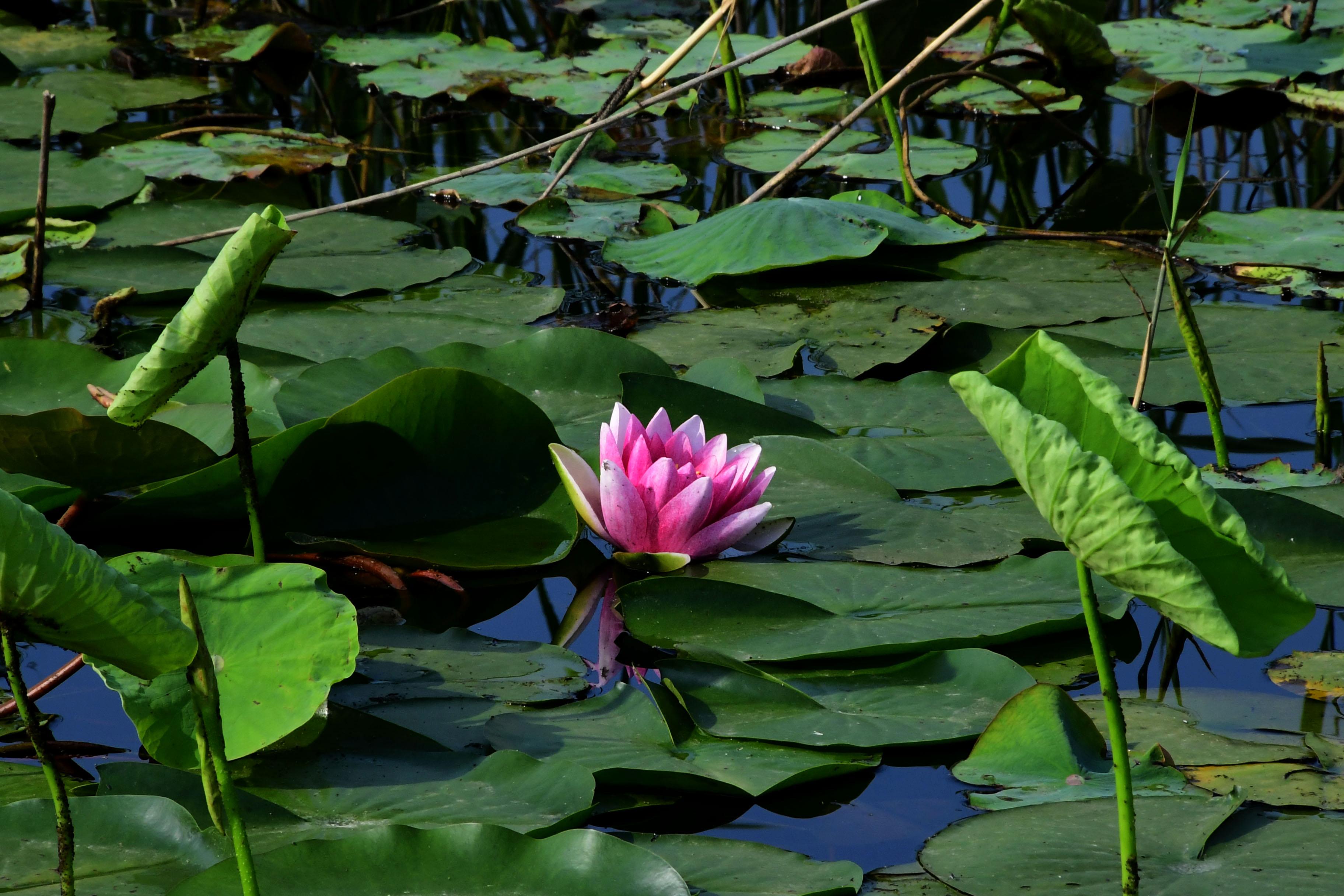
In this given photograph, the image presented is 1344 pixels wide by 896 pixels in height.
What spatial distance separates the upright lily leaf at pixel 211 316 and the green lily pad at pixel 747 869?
1.89ft

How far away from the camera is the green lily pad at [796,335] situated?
2211mm

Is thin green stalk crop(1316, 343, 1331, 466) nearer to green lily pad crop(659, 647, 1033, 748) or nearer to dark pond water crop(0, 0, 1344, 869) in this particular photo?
dark pond water crop(0, 0, 1344, 869)

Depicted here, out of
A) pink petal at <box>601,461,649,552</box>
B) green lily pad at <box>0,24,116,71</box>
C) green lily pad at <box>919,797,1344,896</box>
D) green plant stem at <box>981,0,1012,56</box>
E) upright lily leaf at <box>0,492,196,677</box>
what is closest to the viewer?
upright lily leaf at <box>0,492,196,677</box>

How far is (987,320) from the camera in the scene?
2.44m

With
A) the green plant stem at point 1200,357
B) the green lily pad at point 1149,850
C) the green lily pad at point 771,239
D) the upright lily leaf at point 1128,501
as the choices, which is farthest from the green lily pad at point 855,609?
the green lily pad at point 771,239

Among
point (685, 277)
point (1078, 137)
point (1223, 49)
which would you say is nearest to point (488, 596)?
point (685, 277)

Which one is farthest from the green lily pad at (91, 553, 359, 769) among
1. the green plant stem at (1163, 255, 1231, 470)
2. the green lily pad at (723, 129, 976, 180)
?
the green lily pad at (723, 129, 976, 180)

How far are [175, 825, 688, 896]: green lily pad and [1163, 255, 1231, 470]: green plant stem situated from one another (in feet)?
3.72

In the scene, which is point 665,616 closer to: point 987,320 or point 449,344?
point 449,344

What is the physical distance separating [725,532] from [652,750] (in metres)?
0.45

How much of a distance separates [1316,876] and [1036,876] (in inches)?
8.7

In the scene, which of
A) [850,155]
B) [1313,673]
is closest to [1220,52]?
[850,155]

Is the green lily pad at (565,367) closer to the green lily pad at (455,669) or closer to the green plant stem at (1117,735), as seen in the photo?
the green lily pad at (455,669)

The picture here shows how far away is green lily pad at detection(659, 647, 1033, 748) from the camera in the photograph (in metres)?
1.25
